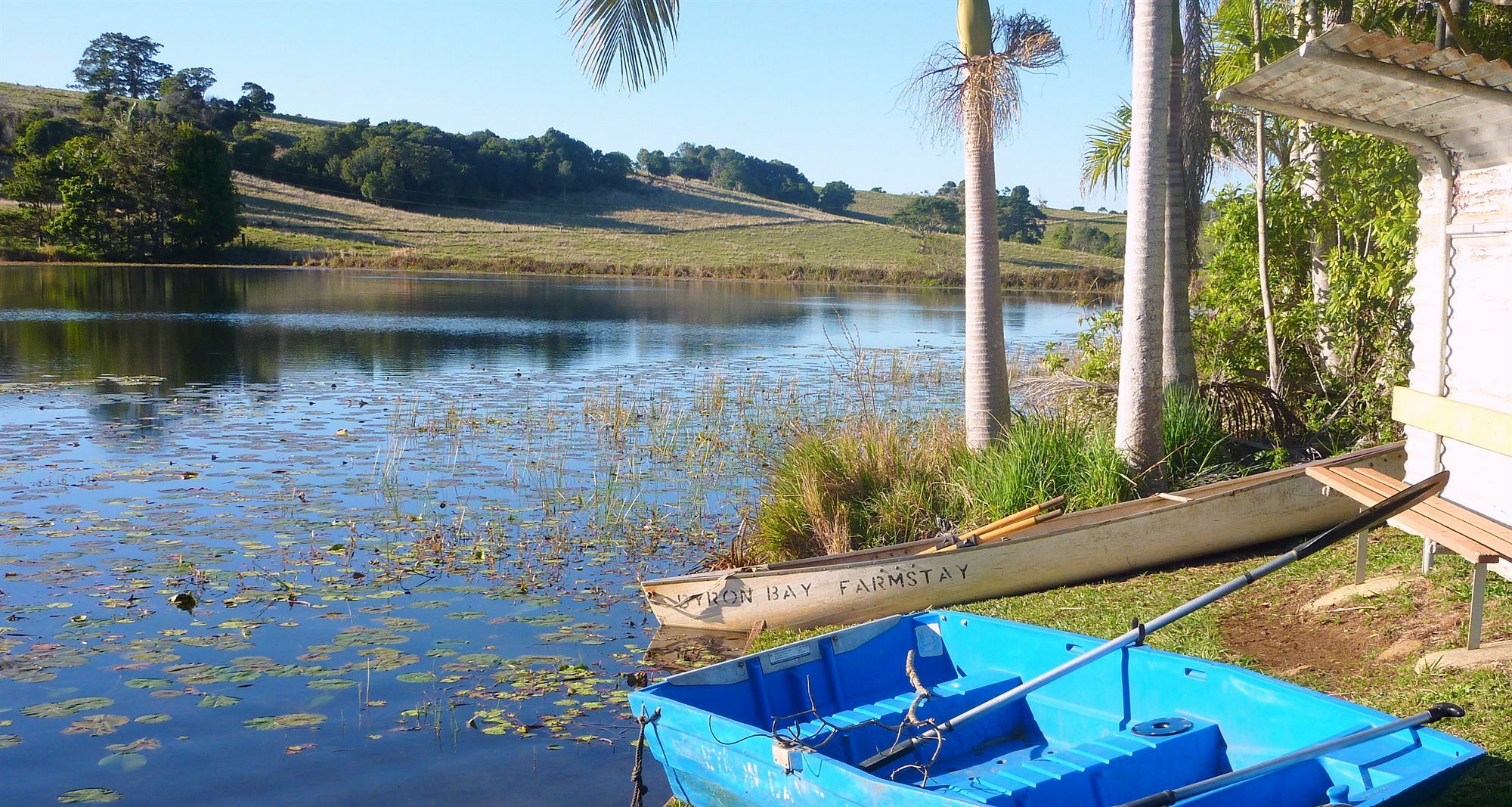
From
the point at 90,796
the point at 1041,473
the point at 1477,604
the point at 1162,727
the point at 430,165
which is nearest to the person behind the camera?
the point at 1162,727

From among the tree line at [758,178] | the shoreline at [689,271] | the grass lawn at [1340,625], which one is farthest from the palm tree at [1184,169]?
the tree line at [758,178]

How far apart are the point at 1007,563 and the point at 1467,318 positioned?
322 cm

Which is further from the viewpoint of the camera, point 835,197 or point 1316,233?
point 835,197

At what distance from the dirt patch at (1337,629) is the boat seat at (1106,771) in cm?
163

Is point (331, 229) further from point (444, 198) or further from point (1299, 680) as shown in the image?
point (1299, 680)

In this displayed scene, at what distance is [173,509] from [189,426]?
5.51 m

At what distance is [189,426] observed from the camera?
17281 mm

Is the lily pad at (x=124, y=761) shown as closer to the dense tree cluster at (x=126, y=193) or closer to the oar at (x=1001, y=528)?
the oar at (x=1001, y=528)

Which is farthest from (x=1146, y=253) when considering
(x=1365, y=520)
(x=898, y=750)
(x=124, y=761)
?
(x=124, y=761)

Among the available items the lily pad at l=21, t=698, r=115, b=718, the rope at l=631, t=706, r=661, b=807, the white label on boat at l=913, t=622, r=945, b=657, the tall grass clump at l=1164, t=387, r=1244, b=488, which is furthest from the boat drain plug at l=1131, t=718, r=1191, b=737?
the lily pad at l=21, t=698, r=115, b=718

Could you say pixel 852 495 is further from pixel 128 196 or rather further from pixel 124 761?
pixel 128 196

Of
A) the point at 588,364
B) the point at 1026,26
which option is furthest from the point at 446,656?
the point at 588,364

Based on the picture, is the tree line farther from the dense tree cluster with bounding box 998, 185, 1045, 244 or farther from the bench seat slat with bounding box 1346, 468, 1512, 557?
the bench seat slat with bounding box 1346, 468, 1512, 557

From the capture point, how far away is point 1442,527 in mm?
6344
